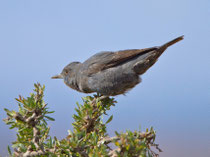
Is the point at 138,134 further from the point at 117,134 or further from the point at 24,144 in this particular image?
the point at 24,144

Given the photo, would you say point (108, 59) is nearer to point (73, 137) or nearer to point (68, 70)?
point (68, 70)

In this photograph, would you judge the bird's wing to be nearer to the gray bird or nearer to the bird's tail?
the gray bird

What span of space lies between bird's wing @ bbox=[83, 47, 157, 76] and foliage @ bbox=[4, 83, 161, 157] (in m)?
1.80

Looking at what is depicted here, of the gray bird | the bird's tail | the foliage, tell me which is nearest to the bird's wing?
the gray bird

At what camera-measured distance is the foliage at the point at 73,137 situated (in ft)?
5.95

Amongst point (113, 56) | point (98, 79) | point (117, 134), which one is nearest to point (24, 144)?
point (117, 134)

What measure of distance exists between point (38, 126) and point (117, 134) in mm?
976

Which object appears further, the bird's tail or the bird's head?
the bird's head

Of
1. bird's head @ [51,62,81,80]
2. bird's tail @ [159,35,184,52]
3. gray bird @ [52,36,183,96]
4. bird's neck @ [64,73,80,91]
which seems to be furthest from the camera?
bird's head @ [51,62,81,80]

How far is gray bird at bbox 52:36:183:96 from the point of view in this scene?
175 inches

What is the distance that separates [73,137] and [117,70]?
2.50 metres

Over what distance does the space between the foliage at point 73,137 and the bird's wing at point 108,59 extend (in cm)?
180

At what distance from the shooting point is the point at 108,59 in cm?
483

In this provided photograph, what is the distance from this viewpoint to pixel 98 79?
4.61 meters
